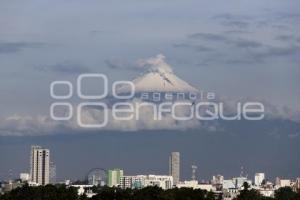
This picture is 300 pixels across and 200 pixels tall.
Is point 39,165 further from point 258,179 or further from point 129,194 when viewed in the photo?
point 129,194

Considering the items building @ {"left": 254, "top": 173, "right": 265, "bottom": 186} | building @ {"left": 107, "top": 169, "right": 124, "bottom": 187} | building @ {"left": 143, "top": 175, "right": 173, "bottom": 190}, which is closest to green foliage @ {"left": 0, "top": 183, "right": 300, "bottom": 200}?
building @ {"left": 143, "top": 175, "right": 173, "bottom": 190}

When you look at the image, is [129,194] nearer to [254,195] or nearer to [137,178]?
[254,195]

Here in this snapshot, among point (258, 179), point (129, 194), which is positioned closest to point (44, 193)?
point (129, 194)

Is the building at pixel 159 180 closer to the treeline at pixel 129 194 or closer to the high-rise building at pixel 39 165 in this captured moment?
the high-rise building at pixel 39 165

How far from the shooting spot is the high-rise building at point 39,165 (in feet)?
202

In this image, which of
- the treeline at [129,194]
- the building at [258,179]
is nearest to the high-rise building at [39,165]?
the building at [258,179]

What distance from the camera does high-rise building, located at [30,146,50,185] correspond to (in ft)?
202

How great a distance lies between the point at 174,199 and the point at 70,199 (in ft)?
12.6

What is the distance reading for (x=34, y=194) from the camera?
33.2 meters

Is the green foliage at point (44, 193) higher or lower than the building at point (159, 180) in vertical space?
lower

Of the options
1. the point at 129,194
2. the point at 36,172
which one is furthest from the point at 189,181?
the point at 129,194

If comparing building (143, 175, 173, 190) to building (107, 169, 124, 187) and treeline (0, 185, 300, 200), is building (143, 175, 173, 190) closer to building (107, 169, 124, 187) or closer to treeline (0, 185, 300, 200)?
building (107, 169, 124, 187)

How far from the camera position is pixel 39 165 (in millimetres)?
65188

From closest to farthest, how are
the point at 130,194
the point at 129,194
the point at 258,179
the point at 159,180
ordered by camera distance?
the point at 129,194 → the point at 130,194 → the point at 159,180 → the point at 258,179
